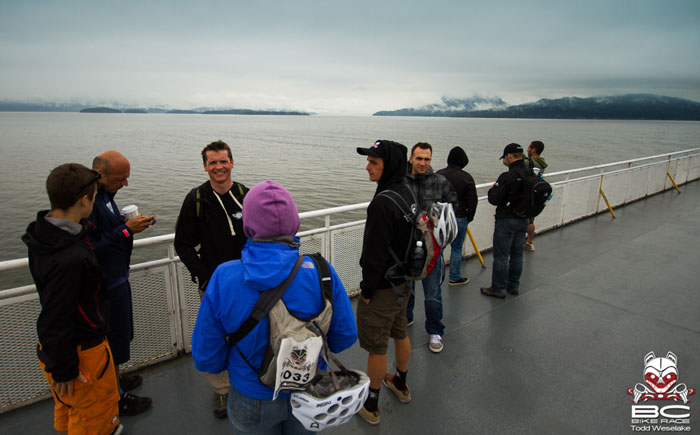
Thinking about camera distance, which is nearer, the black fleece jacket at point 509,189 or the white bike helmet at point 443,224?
the white bike helmet at point 443,224

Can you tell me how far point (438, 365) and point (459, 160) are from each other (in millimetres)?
2225

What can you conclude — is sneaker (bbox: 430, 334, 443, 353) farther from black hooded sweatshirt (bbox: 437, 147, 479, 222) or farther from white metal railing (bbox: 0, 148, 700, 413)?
black hooded sweatshirt (bbox: 437, 147, 479, 222)

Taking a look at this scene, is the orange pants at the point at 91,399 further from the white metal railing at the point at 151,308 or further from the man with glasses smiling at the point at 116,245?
the white metal railing at the point at 151,308

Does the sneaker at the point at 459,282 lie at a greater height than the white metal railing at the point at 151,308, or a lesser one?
lesser

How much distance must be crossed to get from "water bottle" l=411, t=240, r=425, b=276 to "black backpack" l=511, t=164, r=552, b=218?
2274mm

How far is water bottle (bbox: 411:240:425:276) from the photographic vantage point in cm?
257

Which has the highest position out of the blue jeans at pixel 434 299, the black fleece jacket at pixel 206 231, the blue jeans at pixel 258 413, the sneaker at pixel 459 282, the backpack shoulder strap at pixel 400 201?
the backpack shoulder strap at pixel 400 201

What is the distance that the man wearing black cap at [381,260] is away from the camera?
2.53m

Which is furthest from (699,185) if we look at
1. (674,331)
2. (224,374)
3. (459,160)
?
(224,374)

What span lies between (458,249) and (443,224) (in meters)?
2.49

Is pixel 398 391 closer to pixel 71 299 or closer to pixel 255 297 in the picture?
pixel 255 297

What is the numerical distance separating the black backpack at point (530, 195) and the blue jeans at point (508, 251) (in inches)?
6.4

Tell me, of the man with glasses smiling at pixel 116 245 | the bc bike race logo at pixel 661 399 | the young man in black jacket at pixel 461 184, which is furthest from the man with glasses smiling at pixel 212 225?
the bc bike race logo at pixel 661 399

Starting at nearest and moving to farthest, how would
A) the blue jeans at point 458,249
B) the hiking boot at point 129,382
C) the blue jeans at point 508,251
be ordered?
1. the hiking boot at point 129,382
2. the blue jeans at point 508,251
3. the blue jeans at point 458,249
